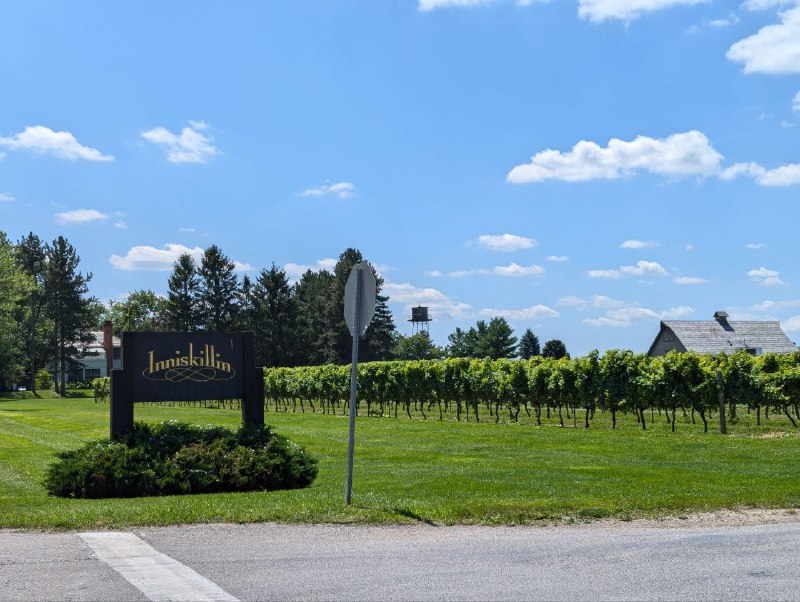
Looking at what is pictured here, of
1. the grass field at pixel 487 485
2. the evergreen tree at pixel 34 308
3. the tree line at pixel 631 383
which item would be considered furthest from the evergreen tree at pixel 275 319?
the grass field at pixel 487 485

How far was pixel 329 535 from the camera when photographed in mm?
8047

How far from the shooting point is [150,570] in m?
6.46

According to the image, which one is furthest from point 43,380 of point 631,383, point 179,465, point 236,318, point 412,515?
point 412,515

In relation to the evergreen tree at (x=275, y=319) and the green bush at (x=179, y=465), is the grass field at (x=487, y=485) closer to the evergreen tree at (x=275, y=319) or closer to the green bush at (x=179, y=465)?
the green bush at (x=179, y=465)

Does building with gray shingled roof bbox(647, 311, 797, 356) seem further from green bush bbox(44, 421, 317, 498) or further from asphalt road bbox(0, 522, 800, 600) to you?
asphalt road bbox(0, 522, 800, 600)

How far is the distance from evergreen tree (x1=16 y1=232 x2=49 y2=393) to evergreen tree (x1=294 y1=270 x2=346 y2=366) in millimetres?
30088

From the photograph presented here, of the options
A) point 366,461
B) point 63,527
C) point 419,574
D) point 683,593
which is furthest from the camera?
point 366,461

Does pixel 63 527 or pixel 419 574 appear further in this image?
pixel 63 527

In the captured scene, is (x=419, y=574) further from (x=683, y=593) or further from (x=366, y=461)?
(x=366, y=461)

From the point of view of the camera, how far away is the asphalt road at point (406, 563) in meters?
5.80

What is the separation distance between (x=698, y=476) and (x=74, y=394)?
9265 cm

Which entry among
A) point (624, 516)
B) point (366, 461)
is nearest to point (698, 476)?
point (624, 516)

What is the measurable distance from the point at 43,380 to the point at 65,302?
12.3 metres

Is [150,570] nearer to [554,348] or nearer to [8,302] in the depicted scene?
[8,302]
